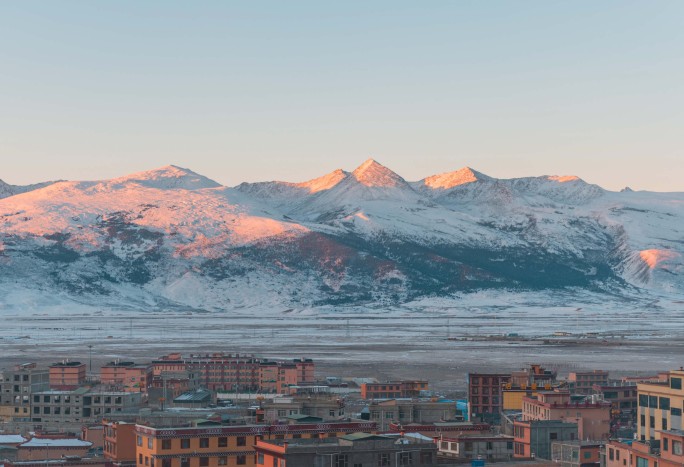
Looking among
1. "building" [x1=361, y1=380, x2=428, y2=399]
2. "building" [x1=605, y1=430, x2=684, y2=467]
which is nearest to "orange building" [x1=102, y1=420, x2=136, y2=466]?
"building" [x1=605, y1=430, x2=684, y2=467]

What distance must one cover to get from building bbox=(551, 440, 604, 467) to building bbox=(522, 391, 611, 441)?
13614mm

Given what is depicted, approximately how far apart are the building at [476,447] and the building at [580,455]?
3.40 metres

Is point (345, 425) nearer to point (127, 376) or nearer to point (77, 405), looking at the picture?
point (77, 405)

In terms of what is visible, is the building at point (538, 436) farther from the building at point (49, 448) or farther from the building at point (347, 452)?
the building at point (49, 448)

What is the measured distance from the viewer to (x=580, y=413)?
90.8 m

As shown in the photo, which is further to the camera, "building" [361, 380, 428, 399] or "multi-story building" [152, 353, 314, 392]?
"multi-story building" [152, 353, 314, 392]

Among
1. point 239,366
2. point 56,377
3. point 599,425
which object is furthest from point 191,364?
point 599,425

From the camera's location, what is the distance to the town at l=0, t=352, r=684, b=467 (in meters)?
62.3

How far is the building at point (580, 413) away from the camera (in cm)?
8906

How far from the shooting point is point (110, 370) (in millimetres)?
161000

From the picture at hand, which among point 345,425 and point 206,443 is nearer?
point 206,443

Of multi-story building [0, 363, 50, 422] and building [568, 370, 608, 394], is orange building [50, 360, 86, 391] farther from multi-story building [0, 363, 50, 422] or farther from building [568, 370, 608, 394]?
building [568, 370, 608, 394]

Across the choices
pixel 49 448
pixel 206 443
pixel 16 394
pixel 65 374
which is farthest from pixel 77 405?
pixel 206 443

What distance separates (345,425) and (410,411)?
38222mm
